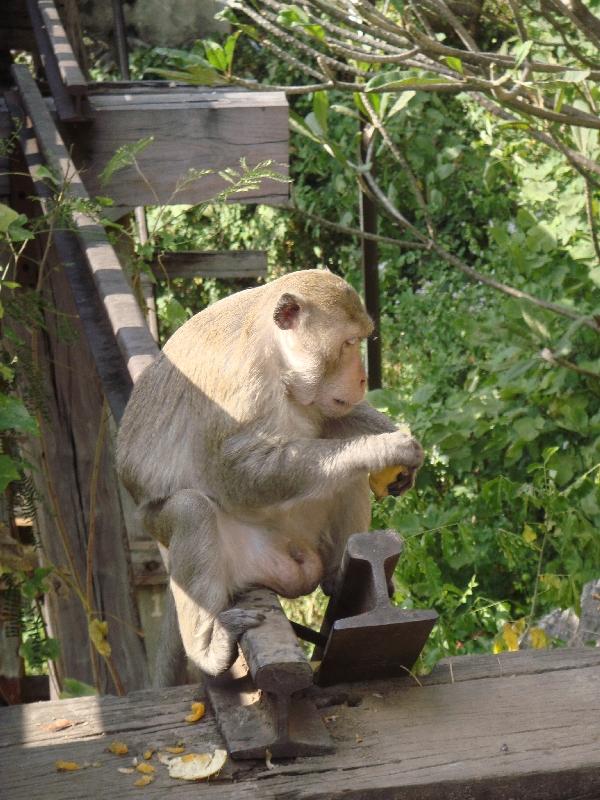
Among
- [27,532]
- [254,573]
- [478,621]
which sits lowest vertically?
[478,621]

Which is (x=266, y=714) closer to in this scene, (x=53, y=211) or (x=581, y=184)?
(x=53, y=211)

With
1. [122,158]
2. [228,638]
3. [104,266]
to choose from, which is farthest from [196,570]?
[122,158]

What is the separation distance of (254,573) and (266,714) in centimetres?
70

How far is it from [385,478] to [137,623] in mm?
2105

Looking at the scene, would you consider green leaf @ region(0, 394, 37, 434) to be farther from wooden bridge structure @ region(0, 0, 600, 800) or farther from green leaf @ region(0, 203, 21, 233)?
green leaf @ region(0, 203, 21, 233)

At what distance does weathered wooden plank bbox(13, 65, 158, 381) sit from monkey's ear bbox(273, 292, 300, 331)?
46 centimetres

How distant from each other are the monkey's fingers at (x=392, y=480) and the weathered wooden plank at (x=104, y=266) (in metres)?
0.69

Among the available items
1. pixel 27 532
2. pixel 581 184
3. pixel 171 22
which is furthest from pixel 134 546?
pixel 171 22

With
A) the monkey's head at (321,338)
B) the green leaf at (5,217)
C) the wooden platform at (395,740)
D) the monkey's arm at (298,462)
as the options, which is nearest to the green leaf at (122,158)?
the green leaf at (5,217)

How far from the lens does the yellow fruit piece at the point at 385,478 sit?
264 centimetres

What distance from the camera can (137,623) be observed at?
177 inches

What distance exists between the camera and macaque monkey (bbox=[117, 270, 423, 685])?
2.58 metres

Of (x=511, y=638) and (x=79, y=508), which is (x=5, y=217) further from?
(x=511, y=638)

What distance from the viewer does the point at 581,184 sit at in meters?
6.19
